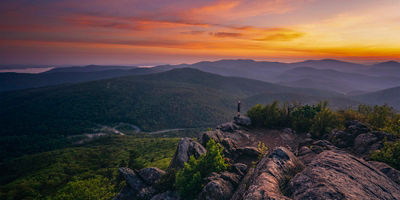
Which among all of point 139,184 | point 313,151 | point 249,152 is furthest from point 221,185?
point 139,184

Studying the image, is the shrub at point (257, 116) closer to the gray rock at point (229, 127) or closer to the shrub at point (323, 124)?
the gray rock at point (229, 127)

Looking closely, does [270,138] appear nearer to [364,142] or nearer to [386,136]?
[364,142]

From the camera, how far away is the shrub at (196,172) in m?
14.9

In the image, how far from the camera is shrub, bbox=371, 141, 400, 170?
1525cm

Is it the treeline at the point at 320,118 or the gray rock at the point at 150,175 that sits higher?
the treeline at the point at 320,118

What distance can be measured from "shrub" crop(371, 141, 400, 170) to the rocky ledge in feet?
3.91

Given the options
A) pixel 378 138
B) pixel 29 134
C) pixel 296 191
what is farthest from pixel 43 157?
pixel 378 138

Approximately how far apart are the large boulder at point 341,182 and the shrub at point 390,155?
3.90 meters

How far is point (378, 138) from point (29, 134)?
21967 cm

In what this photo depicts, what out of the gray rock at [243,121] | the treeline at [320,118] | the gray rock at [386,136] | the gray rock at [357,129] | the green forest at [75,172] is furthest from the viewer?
the green forest at [75,172]

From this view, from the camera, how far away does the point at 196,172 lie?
50.9ft

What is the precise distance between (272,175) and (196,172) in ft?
21.5

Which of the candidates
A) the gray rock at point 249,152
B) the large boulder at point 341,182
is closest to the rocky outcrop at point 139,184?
the gray rock at point 249,152

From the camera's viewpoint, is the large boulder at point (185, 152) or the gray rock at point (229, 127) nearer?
the large boulder at point (185, 152)
